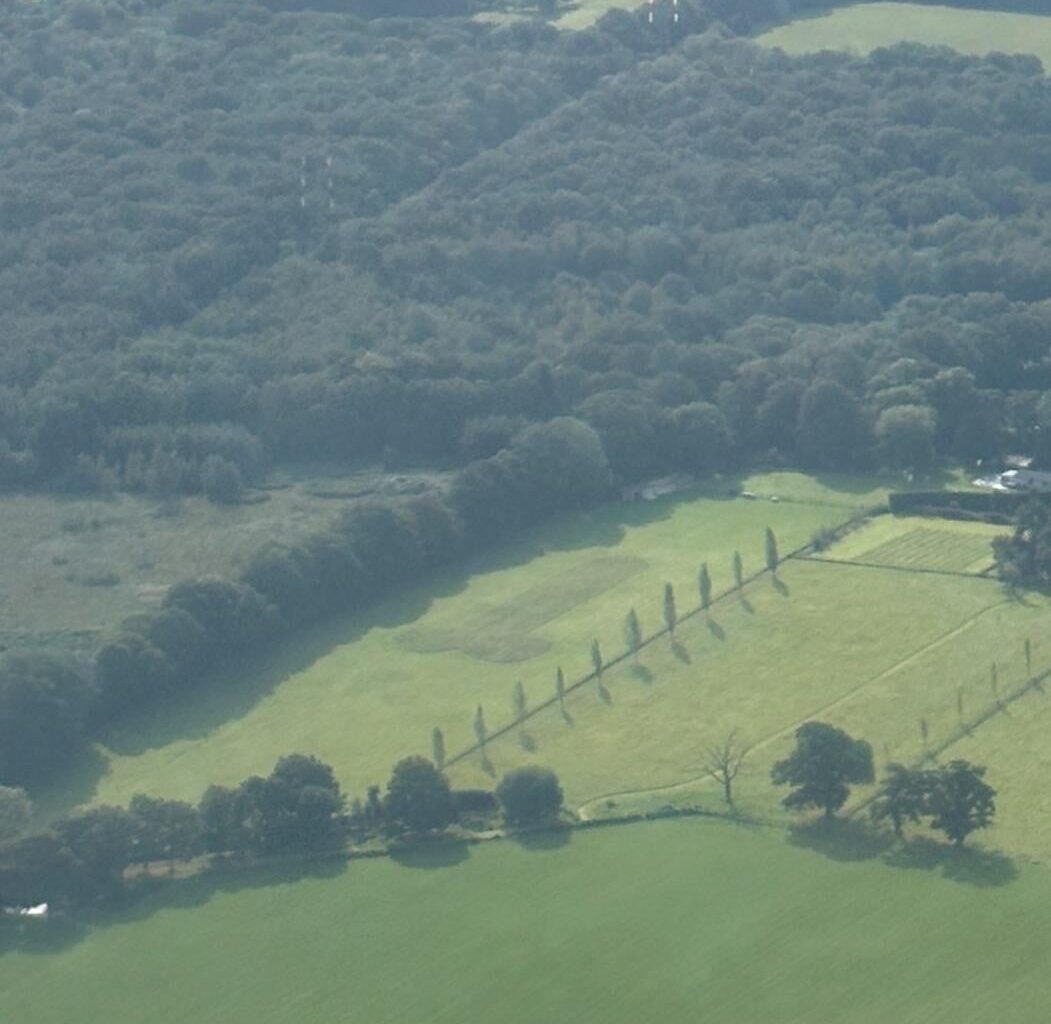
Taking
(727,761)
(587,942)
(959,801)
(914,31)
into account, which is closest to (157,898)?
(587,942)

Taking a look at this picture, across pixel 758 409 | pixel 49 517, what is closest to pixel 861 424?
pixel 758 409

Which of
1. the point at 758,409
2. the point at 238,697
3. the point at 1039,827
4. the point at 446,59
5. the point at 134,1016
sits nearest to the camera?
the point at 134,1016

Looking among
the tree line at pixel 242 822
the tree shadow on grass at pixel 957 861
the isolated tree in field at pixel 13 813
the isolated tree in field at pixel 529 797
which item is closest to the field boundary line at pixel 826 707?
the isolated tree in field at pixel 529 797

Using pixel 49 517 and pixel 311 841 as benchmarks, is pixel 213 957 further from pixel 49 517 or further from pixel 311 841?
pixel 49 517

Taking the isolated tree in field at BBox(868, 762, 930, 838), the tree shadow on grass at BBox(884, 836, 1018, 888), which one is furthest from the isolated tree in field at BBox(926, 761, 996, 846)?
the tree shadow on grass at BBox(884, 836, 1018, 888)

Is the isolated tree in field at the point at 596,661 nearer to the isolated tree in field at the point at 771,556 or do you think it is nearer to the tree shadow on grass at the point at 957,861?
the isolated tree in field at the point at 771,556

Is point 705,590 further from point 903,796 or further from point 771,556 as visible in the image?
point 903,796

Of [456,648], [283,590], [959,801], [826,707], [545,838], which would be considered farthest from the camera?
[283,590]

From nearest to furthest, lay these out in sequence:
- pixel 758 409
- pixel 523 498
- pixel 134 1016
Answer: pixel 134 1016, pixel 523 498, pixel 758 409
